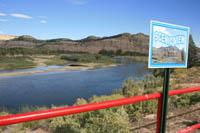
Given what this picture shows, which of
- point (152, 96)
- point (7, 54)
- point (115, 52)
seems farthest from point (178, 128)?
point (115, 52)

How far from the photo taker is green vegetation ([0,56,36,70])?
2124 cm

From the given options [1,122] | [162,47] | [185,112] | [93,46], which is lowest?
[185,112]

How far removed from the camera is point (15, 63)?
2250cm

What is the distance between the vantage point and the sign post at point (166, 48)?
5.15 feet

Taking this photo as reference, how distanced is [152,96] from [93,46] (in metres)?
52.6

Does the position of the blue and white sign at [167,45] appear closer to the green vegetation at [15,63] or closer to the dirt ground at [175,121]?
the dirt ground at [175,121]

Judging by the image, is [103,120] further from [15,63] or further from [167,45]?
[15,63]

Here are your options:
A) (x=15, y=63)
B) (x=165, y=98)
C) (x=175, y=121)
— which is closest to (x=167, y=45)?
(x=165, y=98)

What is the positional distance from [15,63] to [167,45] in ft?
78.3

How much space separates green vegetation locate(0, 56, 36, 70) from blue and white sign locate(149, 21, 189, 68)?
74.7 feet

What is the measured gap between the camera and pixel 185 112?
4.23 meters

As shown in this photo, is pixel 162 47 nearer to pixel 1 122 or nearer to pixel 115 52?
pixel 1 122

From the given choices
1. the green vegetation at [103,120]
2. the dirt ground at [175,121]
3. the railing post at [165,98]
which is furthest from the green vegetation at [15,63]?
the railing post at [165,98]

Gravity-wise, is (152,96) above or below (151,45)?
below
